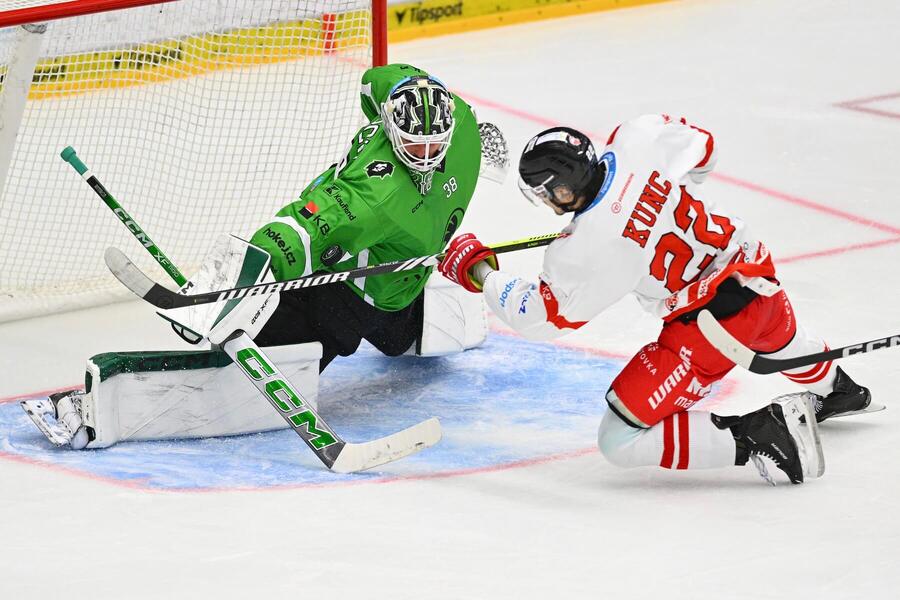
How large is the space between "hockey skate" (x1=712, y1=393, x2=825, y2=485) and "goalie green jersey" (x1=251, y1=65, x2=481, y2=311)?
864 mm

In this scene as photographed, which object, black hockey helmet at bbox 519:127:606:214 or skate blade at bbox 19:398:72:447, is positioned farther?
skate blade at bbox 19:398:72:447

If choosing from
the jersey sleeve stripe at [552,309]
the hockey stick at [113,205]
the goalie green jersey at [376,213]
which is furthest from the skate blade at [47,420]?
the jersey sleeve stripe at [552,309]

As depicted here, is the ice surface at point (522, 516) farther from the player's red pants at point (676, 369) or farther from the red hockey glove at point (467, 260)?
the red hockey glove at point (467, 260)

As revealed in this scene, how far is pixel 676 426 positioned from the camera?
3.40m

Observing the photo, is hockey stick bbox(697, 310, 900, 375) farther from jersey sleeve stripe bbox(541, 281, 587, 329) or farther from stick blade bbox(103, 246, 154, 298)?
stick blade bbox(103, 246, 154, 298)

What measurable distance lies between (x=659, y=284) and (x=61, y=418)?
1417 millimetres

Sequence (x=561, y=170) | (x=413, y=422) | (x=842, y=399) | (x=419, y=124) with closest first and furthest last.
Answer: (x=561, y=170) → (x=419, y=124) → (x=842, y=399) → (x=413, y=422)

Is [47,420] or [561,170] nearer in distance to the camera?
[561,170]

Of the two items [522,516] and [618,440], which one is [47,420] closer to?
[522,516]

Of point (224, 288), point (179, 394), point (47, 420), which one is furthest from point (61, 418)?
point (224, 288)

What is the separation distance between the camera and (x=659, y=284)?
3.34m

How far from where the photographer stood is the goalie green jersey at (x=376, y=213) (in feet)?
11.9

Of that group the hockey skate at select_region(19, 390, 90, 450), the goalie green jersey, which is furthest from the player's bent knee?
the hockey skate at select_region(19, 390, 90, 450)

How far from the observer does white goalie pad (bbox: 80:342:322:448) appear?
3.65 metres
